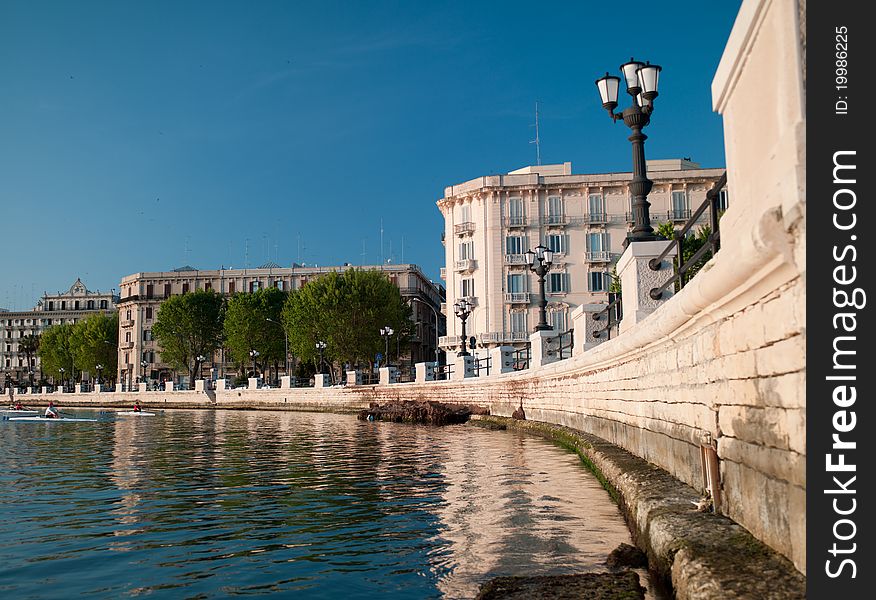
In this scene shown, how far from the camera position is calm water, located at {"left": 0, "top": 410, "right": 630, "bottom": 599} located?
6766mm

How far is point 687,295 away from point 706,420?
3.84 ft

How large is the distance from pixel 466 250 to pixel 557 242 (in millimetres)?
6937

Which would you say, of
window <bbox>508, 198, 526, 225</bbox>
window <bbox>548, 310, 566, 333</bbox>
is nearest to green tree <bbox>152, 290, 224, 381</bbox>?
window <bbox>508, 198, 526, 225</bbox>

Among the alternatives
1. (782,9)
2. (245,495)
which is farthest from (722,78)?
(245,495)

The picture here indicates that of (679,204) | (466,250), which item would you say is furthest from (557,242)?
(679,204)

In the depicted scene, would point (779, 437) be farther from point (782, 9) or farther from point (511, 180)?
point (511, 180)

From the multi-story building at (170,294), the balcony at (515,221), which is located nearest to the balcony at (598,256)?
the balcony at (515,221)

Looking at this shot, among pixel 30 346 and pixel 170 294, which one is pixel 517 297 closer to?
pixel 170 294

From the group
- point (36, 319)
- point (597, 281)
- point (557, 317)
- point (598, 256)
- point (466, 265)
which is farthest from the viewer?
point (36, 319)

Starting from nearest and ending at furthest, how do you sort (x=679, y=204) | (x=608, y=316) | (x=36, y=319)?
(x=608, y=316)
(x=679, y=204)
(x=36, y=319)

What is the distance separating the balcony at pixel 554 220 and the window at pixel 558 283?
369 cm

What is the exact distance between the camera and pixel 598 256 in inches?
2232

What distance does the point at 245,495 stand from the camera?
11609mm

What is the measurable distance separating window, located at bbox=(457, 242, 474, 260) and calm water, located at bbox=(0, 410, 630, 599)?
41731 mm
